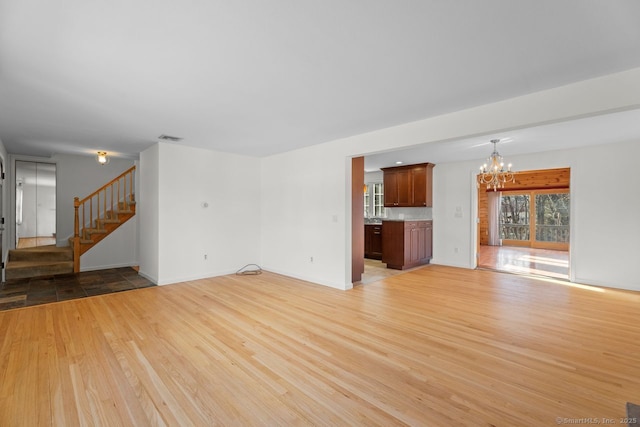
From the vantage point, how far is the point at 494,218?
11016 mm

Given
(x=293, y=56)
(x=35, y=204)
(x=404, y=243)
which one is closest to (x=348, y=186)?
(x=404, y=243)

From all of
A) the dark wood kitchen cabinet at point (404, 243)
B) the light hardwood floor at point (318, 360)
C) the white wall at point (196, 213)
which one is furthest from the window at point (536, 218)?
the white wall at point (196, 213)

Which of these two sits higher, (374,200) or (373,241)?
(374,200)

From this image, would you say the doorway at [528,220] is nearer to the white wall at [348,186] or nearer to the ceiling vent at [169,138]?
the white wall at [348,186]

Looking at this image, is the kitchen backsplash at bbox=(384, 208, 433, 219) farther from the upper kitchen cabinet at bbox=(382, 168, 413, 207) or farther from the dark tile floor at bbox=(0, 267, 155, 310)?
the dark tile floor at bbox=(0, 267, 155, 310)

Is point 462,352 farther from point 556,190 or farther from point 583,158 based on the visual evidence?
point 556,190

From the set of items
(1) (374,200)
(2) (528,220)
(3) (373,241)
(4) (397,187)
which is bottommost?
(3) (373,241)

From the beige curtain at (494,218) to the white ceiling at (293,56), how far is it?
8.13 m

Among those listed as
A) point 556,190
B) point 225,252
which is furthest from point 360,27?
point 556,190

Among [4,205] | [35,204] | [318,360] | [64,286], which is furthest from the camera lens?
[35,204]

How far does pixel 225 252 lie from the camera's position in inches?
221

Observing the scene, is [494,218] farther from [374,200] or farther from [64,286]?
[64,286]

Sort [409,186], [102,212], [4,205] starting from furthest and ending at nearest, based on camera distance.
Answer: [409,186] → [102,212] → [4,205]

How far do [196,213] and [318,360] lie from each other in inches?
151
